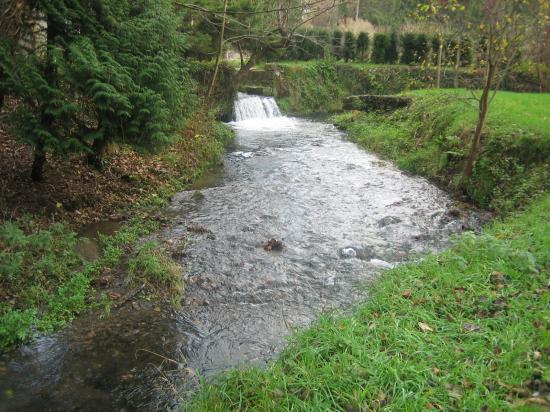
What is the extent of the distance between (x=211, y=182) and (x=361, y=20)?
102ft

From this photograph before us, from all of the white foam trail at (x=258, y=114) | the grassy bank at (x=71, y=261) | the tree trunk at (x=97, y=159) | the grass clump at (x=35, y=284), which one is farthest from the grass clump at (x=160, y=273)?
the white foam trail at (x=258, y=114)

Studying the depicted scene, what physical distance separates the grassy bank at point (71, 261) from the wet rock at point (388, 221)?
4.12 meters

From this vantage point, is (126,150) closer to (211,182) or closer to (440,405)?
(211,182)

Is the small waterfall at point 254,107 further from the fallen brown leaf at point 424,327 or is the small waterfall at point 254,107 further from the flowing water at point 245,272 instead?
the fallen brown leaf at point 424,327

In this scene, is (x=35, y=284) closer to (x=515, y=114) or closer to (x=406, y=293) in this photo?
(x=406, y=293)

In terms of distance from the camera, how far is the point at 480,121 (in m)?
9.19

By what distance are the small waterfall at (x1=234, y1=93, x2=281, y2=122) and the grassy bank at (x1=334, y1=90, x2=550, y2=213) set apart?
550 centimetres

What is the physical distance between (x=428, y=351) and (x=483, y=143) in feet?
24.8

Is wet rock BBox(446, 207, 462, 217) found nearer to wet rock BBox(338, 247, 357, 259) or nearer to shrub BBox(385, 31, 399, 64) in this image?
wet rock BBox(338, 247, 357, 259)

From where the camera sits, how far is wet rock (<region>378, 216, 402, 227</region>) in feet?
27.5

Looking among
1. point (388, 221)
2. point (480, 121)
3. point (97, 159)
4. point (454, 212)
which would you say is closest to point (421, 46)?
point (480, 121)

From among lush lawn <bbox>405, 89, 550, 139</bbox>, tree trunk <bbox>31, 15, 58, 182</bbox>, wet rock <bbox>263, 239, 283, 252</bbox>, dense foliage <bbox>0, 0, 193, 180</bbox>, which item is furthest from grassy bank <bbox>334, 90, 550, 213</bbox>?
tree trunk <bbox>31, 15, 58, 182</bbox>

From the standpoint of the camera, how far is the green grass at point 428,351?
3391mm

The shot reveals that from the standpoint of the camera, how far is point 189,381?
4273mm
